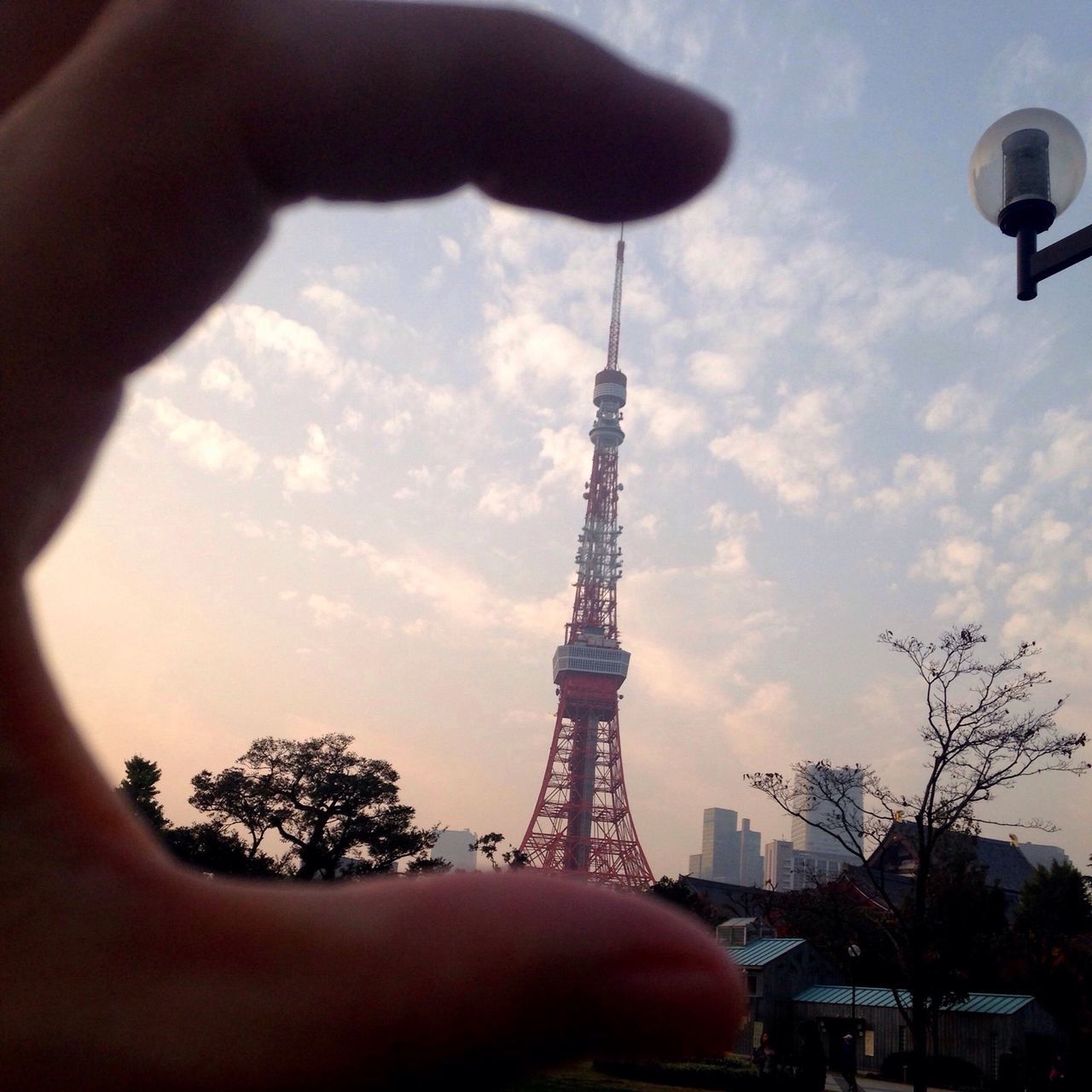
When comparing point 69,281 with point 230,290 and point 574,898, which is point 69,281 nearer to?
point 230,290

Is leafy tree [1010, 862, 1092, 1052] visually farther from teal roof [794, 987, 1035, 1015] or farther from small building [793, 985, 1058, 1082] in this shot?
teal roof [794, 987, 1035, 1015]

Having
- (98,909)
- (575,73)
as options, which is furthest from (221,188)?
(98,909)

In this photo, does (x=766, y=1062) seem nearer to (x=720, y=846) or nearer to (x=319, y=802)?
(x=720, y=846)

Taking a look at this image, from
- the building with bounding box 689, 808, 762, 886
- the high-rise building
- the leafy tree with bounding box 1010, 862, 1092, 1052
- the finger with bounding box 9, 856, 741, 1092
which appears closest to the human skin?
the finger with bounding box 9, 856, 741, 1092

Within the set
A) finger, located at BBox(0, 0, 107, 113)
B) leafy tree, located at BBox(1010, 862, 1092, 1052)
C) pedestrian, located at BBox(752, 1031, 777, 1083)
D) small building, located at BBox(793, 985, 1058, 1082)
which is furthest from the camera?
leafy tree, located at BBox(1010, 862, 1092, 1052)

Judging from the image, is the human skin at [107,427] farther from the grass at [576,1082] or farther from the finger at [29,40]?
the finger at [29,40]

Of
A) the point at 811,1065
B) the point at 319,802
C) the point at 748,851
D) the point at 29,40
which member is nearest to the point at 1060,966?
the point at 811,1065
